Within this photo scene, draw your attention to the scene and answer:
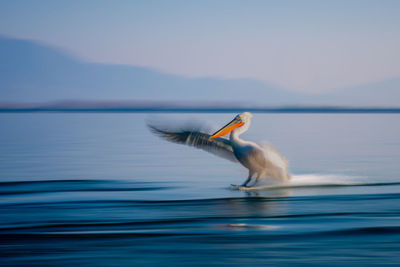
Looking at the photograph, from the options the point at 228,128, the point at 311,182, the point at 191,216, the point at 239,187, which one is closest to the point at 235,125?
the point at 228,128

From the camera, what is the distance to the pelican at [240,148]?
8766 millimetres

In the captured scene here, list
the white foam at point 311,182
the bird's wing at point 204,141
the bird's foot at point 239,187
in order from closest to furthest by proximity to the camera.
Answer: the bird's foot at point 239,187
the white foam at point 311,182
the bird's wing at point 204,141

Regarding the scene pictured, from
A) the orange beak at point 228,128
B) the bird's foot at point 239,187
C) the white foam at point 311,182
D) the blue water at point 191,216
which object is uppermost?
the orange beak at point 228,128

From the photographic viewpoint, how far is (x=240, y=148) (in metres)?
8.78

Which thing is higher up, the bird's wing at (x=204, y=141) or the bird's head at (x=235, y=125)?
the bird's head at (x=235, y=125)

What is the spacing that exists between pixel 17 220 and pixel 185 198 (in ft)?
7.86

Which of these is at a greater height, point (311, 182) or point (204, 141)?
point (204, 141)

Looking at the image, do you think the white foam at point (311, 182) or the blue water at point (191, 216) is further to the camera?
the white foam at point (311, 182)

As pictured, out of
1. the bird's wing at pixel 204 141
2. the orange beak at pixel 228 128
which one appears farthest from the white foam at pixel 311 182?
the orange beak at pixel 228 128

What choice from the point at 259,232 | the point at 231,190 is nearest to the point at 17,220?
Result: the point at 259,232

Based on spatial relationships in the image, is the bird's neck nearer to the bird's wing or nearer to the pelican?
the pelican

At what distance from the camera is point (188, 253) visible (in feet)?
17.0

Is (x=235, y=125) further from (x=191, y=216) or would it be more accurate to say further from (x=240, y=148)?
(x=191, y=216)

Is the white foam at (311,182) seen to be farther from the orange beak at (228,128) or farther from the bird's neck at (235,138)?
the orange beak at (228,128)
